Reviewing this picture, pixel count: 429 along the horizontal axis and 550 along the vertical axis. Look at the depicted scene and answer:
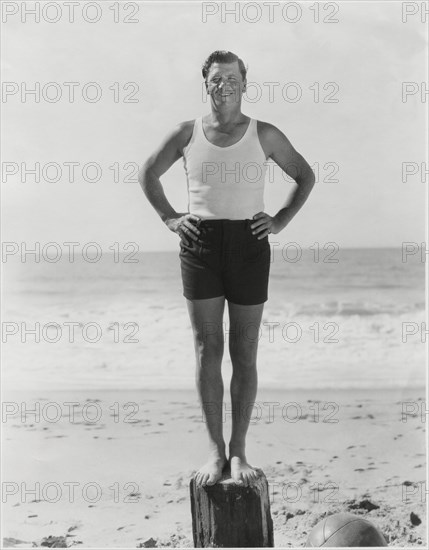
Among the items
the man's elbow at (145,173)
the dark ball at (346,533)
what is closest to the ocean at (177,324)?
the man's elbow at (145,173)

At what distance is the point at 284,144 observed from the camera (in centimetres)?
324

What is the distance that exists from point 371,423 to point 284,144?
11.3 feet

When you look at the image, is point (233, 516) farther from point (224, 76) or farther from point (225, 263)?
point (224, 76)

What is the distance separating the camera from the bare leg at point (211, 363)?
321 cm

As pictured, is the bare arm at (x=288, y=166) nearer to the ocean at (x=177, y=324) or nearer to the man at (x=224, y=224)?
the man at (x=224, y=224)

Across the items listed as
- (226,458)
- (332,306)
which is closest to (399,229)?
(226,458)

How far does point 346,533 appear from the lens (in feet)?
10.5

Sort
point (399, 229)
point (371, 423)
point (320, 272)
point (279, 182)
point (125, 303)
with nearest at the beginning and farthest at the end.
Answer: point (279, 182) < point (399, 229) < point (371, 423) < point (125, 303) < point (320, 272)

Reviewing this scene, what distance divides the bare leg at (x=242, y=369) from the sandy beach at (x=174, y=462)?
95cm

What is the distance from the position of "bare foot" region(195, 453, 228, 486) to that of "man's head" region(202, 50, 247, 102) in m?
1.51

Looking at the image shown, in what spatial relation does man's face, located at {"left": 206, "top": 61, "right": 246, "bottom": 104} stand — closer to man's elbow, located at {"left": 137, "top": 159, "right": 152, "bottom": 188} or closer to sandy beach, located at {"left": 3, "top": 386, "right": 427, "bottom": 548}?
man's elbow, located at {"left": 137, "top": 159, "right": 152, "bottom": 188}

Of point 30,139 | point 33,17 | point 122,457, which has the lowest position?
point 122,457

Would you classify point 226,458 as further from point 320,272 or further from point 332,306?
point 320,272

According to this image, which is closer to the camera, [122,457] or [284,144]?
[284,144]
